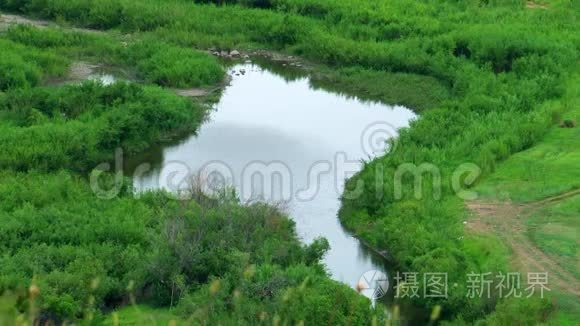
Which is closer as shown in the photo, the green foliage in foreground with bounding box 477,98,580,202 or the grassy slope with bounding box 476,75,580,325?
the grassy slope with bounding box 476,75,580,325

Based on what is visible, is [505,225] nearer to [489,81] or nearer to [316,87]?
[489,81]

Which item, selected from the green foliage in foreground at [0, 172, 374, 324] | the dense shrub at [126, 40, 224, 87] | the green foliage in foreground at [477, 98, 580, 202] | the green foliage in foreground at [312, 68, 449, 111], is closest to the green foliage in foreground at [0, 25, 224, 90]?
the dense shrub at [126, 40, 224, 87]

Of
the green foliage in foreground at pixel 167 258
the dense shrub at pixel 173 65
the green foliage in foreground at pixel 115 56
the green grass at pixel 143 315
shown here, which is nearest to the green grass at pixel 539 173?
the green foliage in foreground at pixel 167 258

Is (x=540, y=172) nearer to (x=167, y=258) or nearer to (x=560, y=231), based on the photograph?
(x=560, y=231)

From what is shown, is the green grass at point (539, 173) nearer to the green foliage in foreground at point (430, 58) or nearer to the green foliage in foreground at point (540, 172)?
the green foliage in foreground at point (540, 172)

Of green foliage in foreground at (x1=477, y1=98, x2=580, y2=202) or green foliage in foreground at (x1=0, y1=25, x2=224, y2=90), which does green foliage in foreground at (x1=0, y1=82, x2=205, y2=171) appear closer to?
green foliage in foreground at (x1=0, y1=25, x2=224, y2=90)

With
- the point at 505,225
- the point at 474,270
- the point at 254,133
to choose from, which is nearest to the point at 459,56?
the point at 254,133
